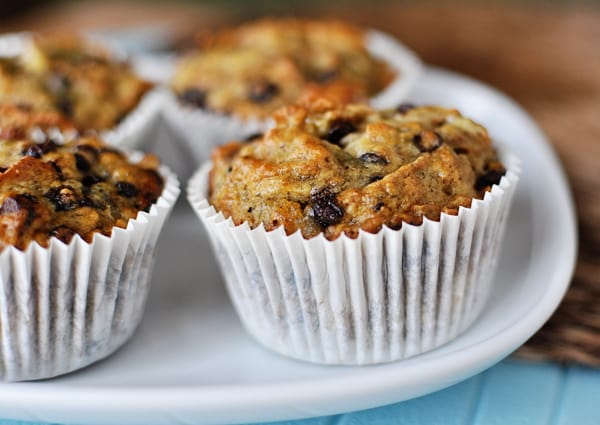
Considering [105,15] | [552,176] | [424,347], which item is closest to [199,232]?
[424,347]

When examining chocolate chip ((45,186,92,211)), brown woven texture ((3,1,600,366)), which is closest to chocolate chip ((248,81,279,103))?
chocolate chip ((45,186,92,211))

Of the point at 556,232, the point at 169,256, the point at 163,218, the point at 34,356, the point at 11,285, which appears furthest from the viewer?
the point at 169,256

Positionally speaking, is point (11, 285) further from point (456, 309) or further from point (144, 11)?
point (144, 11)

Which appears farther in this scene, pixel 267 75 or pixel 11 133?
pixel 267 75

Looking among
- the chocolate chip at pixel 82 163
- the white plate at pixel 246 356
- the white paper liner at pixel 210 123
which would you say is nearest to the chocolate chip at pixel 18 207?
the chocolate chip at pixel 82 163

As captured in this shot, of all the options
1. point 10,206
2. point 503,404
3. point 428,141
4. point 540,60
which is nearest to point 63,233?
point 10,206

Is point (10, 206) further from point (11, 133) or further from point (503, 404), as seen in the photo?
point (503, 404)
